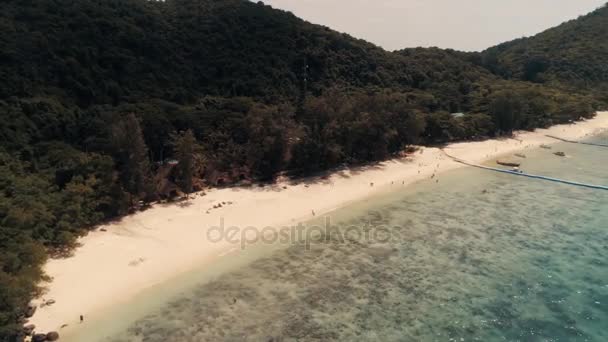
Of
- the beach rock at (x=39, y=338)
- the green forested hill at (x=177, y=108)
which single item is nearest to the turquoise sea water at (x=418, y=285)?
the beach rock at (x=39, y=338)

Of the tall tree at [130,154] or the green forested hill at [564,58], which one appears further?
the green forested hill at [564,58]

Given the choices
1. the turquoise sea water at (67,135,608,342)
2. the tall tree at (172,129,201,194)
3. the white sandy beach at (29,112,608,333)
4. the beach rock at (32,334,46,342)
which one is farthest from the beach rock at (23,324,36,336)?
the tall tree at (172,129,201,194)

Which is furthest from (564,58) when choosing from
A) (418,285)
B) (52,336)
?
(52,336)

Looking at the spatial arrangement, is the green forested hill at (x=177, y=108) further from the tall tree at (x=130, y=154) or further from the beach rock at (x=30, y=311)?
the beach rock at (x=30, y=311)

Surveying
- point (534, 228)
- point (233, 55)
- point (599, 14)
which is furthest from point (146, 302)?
point (599, 14)

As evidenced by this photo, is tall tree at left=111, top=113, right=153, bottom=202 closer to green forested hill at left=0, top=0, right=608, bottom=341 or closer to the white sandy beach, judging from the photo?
green forested hill at left=0, top=0, right=608, bottom=341

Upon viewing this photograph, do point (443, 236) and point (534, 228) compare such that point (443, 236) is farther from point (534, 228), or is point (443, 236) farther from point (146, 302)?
point (146, 302)

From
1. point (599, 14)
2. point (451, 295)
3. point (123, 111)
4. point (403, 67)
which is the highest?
point (599, 14)
